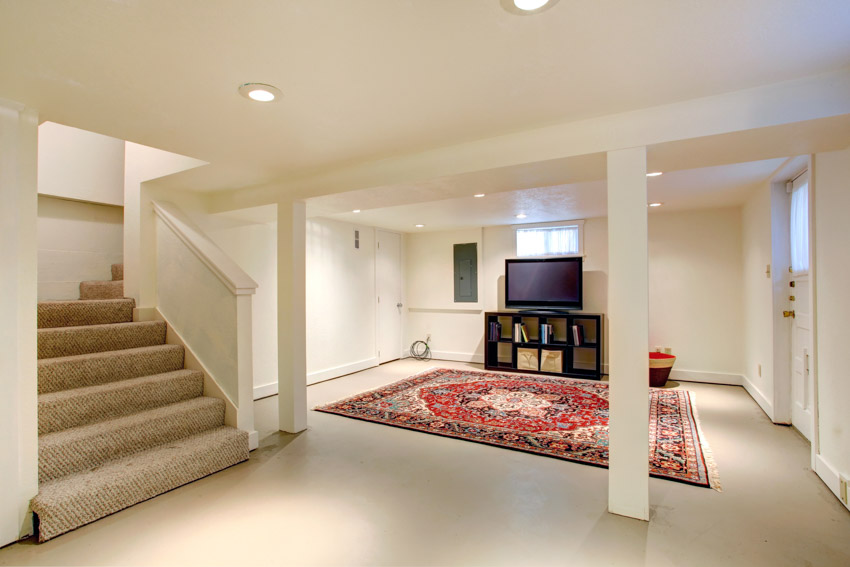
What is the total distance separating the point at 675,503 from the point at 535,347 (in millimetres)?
3491

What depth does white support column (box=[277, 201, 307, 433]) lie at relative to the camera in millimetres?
3416

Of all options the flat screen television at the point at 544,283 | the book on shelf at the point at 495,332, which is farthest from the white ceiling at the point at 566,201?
the book on shelf at the point at 495,332

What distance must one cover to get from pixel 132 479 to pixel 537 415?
3.02m

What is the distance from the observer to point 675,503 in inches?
89.7

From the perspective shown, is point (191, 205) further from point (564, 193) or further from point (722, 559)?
point (722, 559)

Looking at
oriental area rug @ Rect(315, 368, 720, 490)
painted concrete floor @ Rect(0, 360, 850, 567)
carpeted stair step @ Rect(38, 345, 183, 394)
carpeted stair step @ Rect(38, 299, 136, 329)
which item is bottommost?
painted concrete floor @ Rect(0, 360, 850, 567)

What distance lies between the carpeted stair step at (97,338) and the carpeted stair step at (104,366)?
0.09 meters

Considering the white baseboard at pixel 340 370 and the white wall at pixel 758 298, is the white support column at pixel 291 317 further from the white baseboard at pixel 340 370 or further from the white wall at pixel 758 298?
the white wall at pixel 758 298

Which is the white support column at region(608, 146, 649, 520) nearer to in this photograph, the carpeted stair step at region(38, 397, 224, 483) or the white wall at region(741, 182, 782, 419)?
the white wall at region(741, 182, 782, 419)

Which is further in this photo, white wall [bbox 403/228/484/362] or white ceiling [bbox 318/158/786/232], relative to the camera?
white wall [bbox 403/228/484/362]

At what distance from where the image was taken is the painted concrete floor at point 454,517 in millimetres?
1842

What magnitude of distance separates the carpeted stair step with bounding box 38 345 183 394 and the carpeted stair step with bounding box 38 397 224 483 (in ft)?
1.19

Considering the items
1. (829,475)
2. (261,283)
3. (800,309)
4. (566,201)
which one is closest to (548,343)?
(566,201)

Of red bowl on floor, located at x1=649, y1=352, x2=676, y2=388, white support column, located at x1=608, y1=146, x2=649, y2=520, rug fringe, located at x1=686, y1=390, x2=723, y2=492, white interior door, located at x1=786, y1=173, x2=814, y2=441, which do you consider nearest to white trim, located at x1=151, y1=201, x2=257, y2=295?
white support column, located at x1=608, y1=146, x2=649, y2=520
